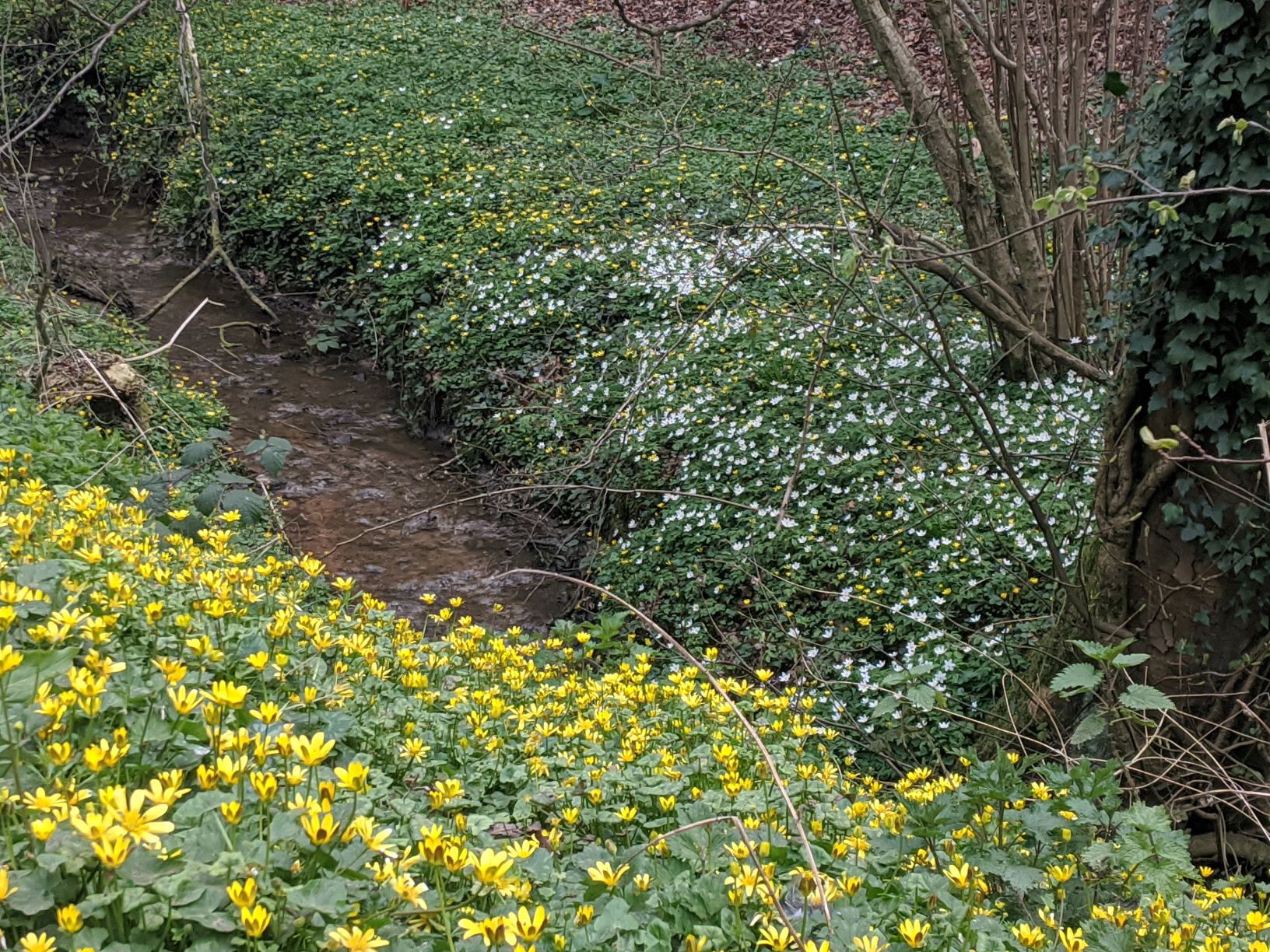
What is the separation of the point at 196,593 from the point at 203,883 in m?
1.26

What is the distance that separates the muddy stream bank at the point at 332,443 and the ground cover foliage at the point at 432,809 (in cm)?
216

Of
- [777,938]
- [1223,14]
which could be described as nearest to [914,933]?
[777,938]

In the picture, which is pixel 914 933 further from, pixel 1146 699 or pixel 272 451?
pixel 272 451

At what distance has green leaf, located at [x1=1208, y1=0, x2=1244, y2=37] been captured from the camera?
288cm

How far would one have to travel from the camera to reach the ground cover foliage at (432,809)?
1397mm

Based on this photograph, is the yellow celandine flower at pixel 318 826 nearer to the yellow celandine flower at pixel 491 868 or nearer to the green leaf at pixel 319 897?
the green leaf at pixel 319 897

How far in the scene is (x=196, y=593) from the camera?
2.52m

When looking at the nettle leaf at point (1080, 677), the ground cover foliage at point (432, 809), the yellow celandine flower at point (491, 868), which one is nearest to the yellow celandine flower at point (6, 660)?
the ground cover foliage at point (432, 809)

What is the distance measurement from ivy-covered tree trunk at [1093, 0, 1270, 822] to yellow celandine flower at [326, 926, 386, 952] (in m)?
2.56

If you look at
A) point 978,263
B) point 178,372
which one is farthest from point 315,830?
point 178,372

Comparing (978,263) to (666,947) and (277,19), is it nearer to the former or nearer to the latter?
(666,947)

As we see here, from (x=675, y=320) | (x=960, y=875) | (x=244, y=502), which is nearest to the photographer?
(x=960, y=875)

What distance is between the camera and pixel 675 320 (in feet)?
24.8

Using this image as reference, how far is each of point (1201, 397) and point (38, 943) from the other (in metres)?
3.33
